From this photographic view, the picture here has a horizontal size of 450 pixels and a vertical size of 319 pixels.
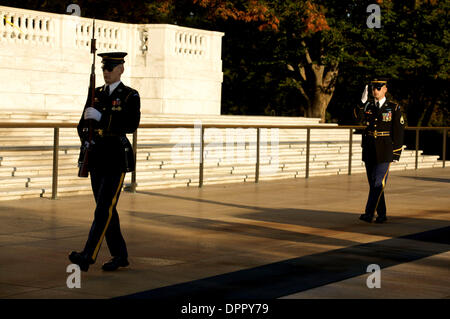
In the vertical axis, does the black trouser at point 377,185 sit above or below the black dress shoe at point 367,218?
above

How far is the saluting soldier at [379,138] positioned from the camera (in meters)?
12.0

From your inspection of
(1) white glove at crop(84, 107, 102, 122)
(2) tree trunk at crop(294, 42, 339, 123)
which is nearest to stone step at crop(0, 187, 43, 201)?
(1) white glove at crop(84, 107, 102, 122)

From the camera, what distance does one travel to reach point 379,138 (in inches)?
475

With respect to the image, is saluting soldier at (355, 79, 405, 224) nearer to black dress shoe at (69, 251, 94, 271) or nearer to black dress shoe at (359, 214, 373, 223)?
black dress shoe at (359, 214, 373, 223)

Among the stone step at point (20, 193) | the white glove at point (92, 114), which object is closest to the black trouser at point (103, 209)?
the white glove at point (92, 114)

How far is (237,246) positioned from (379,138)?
10.2 feet

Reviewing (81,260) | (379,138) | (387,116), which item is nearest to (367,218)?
(379,138)

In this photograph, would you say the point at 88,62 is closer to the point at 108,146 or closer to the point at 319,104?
the point at 319,104

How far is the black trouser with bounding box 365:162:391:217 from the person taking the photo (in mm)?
12078

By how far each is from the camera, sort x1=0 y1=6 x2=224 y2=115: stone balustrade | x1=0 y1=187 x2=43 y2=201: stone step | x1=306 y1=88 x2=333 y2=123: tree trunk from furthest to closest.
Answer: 1. x1=306 y1=88 x2=333 y2=123: tree trunk
2. x1=0 y1=6 x2=224 y2=115: stone balustrade
3. x1=0 y1=187 x2=43 y2=201: stone step

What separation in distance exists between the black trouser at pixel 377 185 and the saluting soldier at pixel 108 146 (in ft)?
16.0

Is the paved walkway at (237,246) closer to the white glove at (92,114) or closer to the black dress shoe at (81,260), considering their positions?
the black dress shoe at (81,260)

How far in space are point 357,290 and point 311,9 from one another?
2387cm
